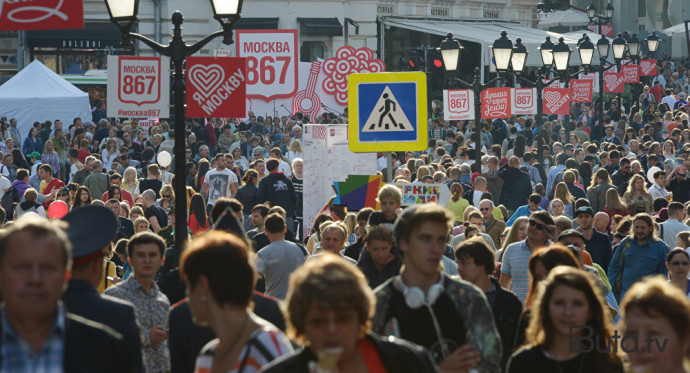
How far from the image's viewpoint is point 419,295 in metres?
4.78

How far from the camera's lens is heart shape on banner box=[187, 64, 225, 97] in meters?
12.4

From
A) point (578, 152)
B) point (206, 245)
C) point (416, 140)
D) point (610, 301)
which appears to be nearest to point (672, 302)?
point (206, 245)

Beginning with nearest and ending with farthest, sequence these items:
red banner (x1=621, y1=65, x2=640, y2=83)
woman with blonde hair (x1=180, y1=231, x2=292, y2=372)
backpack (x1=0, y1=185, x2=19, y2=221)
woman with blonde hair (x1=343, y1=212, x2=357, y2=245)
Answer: woman with blonde hair (x1=180, y1=231, x2=292, y2=372)
woman with blonde hair (x1=343, y1=212, x2=357, y2=245)
backpack (x1=0, y1=185, x2=19, y2=221)
red banner (x1=621, y1=65, x2=640, y2=83)

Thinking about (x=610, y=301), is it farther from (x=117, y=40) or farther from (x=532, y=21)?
(x=532, y=21)

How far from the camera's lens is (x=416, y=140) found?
10992 mm

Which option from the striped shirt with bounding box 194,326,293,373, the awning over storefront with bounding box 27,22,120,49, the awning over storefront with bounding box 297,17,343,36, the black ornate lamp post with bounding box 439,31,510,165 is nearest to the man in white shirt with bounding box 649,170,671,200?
the black ornate lamp post with bounding box 439,31,510,165

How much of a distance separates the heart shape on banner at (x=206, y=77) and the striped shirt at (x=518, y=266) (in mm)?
4603

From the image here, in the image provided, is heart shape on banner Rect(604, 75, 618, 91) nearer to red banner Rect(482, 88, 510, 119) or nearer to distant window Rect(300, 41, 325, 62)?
red banner Rect(482, 88, 510, 119)

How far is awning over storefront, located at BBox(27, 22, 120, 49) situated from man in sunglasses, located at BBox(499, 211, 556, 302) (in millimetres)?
31682

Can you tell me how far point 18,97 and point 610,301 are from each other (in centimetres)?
2246

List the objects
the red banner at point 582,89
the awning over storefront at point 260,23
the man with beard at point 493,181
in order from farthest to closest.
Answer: the awning over storefront at point 260,23, the red banner at point 582,89, the man with beard at point 493,181

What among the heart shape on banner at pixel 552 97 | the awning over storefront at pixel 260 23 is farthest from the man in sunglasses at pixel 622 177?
the awning over storefront at pixel 260 23

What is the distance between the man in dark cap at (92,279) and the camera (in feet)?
17.3

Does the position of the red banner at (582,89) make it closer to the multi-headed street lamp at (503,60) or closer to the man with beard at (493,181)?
the multi-headed street lamp at (503,60)
